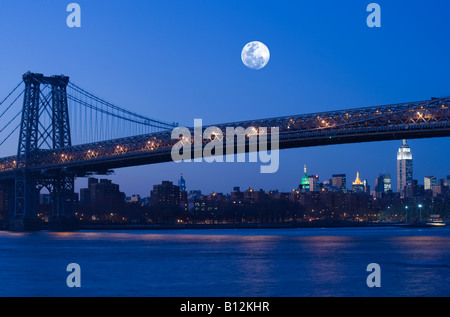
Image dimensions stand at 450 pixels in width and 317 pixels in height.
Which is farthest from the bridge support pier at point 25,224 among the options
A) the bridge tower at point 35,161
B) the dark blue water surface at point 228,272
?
the dark blue water surface at point 228,272

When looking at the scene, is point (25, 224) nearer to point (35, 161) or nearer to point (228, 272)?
point (35, 161)

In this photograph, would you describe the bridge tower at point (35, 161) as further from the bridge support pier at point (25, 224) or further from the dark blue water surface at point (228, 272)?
the dark blue water surface at point (228, 272)

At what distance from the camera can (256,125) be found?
7306cm

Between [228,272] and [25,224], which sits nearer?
[228,272]

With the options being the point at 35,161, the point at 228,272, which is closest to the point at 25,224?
the point at 35,161

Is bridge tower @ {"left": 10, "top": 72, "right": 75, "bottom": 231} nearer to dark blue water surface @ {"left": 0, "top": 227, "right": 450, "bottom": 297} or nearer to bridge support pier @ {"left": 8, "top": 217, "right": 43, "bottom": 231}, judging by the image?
bridge support pier @ {"left": 8, "top": 217, "right": 43, "bottom": 231}

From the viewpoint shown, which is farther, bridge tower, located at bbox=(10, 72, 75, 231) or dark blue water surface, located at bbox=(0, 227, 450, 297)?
bridge tower, located at bbox=(10, 72, 75, 231)

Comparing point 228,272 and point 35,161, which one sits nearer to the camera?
point 228,272

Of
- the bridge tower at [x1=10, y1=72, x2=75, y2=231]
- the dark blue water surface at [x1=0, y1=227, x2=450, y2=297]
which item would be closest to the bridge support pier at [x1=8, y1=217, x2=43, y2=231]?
the bridge tower at [x1=10, y1=72, x2=75, y2=231]

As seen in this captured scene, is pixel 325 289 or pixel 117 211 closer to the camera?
pixel 325 289

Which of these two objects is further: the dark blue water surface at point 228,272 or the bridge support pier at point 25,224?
the bridge support pier at point 25,224
